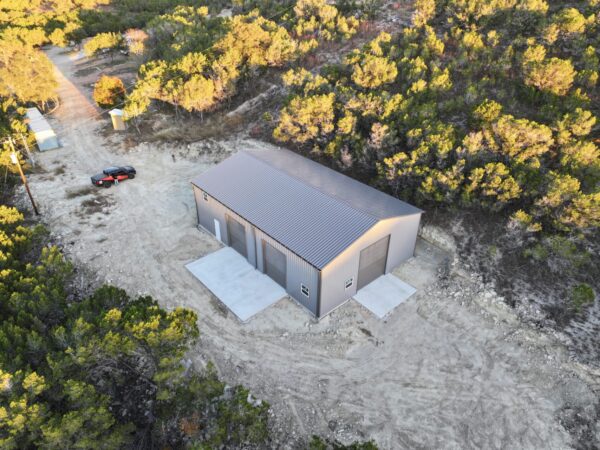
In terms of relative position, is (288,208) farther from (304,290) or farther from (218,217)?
(218,217)

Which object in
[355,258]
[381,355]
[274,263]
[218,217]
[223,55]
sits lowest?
[381,355]

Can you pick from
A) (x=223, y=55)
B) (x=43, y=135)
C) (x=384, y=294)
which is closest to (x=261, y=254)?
(x=384, y=294)

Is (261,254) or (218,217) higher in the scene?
(218,217)

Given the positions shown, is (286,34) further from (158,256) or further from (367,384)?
(367,384)

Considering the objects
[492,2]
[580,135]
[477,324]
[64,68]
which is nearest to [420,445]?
[477,324]

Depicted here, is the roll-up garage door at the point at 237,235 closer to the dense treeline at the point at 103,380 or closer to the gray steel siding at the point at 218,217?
the gray steel siding at the point at 218,217

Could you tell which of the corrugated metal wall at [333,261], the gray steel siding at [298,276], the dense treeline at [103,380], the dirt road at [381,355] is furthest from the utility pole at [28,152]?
the gray steel siding at [298,276]
